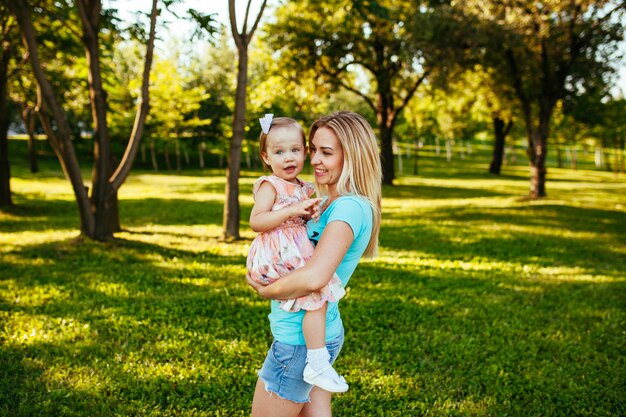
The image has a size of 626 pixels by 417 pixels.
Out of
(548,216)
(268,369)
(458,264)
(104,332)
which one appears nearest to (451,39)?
(548,216)

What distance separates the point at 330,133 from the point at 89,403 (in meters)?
3.15

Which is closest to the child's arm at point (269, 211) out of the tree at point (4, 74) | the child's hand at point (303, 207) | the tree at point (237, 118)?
the child's hand at point (303, 207)

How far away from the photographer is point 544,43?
18109mm

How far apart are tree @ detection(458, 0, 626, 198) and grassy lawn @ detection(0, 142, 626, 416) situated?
31.0 feet

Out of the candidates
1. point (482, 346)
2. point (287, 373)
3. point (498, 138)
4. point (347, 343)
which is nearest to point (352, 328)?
point (347, 343)

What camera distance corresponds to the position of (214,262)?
8805 millimetres

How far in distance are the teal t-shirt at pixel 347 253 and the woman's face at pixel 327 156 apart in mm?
179

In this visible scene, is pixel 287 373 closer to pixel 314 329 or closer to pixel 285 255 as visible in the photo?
pixel 314 329

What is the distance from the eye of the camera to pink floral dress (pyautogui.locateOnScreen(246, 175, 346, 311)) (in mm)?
2268

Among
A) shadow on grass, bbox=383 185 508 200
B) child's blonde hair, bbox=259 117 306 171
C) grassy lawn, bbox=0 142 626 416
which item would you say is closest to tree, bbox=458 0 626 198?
shadow on grass, bbox=383 185 508 200

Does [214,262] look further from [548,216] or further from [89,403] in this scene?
[548,216]

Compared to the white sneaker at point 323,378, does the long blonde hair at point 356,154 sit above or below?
above

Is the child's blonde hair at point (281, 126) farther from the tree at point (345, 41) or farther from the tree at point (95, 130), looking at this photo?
the tree at point (345, 41)

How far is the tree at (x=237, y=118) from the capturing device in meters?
9.95
